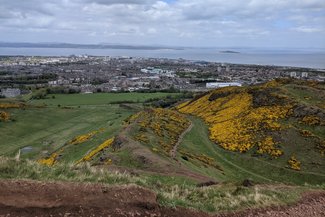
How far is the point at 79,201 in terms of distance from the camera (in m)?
12.0

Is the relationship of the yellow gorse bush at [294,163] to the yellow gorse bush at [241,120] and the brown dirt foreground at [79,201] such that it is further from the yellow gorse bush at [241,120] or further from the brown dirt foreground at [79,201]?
the brown dirt foreground at [79,201]

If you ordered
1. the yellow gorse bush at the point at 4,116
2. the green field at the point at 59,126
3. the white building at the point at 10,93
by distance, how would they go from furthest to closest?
the white building at the point at 10,93
the yellow gorse bush at the point at 4,116
the green field at the point at 59,126

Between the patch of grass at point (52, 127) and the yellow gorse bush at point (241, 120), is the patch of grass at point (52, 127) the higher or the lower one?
the lower one

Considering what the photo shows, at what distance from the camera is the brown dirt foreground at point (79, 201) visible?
11.3 meters

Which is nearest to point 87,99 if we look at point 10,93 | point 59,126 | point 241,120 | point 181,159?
point 10,93

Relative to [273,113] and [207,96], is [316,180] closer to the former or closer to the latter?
[273,113]

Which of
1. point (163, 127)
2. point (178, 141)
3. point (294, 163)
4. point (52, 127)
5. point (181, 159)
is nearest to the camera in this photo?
point (181, 159)

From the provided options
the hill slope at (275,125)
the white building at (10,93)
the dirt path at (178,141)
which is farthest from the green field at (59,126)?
the white building at (10,93)

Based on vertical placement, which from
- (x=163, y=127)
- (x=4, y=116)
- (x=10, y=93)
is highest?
(x=163, y=127)

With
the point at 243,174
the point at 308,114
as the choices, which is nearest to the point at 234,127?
the point at 308,114

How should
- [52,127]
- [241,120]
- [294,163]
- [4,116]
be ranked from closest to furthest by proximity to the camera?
[294,163] → [241,120] → [4,116] → [52,127]

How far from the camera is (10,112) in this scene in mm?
81188

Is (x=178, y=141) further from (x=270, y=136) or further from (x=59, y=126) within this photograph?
(x=59, y=126)

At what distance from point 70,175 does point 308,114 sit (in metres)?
37.9
